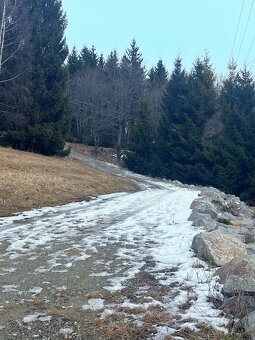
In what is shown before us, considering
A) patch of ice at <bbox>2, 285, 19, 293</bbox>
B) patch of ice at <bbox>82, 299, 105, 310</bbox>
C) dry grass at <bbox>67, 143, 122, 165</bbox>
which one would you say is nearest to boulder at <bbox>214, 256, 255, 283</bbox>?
patch of ice at <bbox>82, 299, 105, 310</bbox>

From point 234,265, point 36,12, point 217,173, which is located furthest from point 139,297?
point 36,12

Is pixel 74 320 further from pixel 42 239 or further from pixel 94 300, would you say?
pixel 42 239

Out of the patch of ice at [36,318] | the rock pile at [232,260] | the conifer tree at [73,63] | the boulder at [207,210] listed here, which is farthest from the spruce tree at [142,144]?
the patch of ice at [36,318]

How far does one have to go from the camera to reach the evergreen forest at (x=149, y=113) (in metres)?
30.6

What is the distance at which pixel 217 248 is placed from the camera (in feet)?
22.8

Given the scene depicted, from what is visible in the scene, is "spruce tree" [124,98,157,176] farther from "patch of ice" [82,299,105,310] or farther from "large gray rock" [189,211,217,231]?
"patch of ice" [82,299,105,310]

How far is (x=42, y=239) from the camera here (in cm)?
844

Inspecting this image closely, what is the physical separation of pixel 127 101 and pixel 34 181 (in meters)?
31.4

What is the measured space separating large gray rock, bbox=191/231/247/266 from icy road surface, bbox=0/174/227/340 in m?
0.24

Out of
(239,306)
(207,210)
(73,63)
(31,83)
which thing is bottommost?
(239,306)

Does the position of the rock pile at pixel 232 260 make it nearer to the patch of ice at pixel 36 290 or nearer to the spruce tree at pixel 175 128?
the patch of ice at pixel 36 290

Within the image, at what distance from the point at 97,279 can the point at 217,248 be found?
2394mm

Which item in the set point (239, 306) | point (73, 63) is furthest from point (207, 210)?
point (73, 63)

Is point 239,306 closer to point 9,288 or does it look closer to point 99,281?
point 99,281
